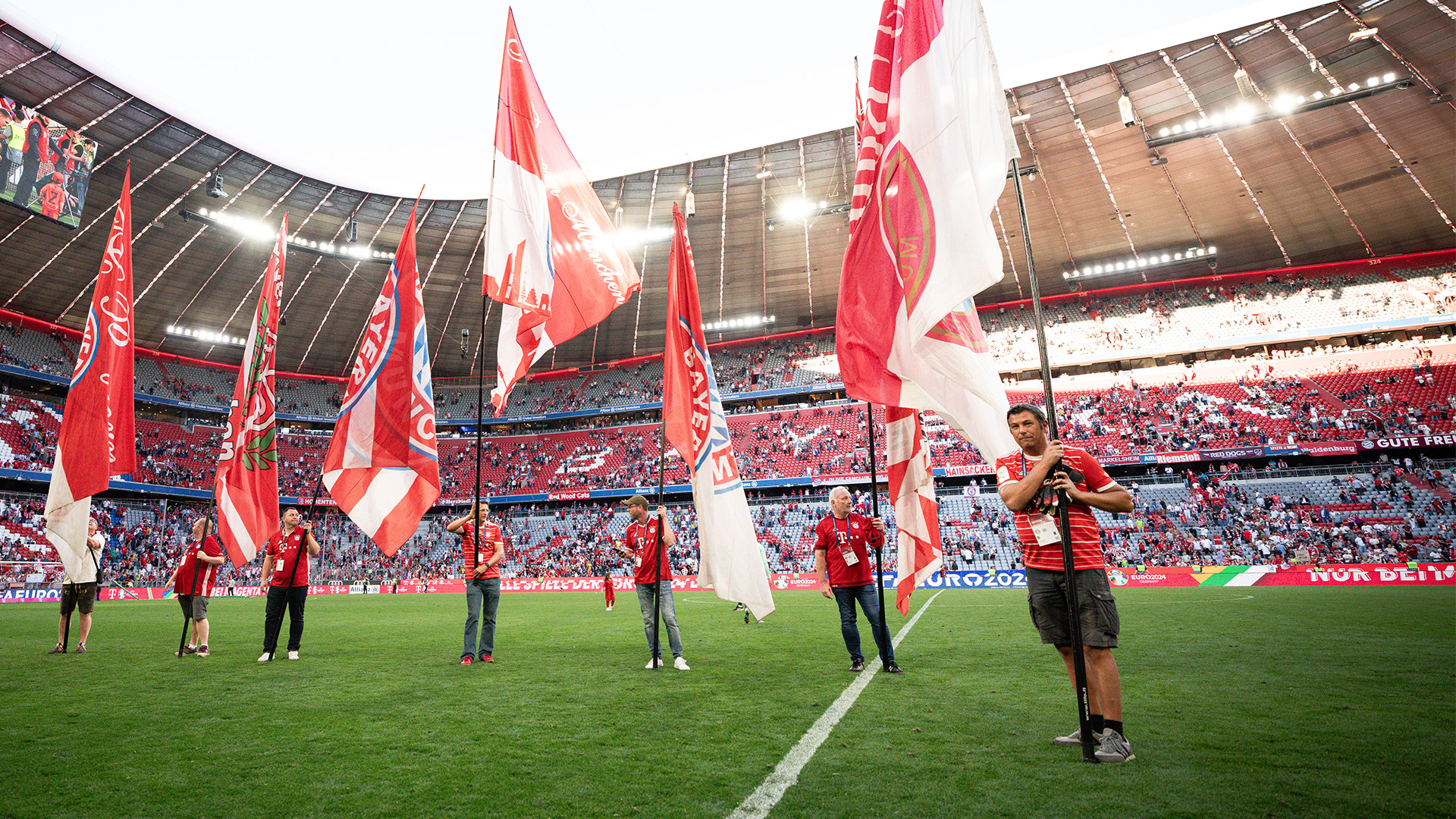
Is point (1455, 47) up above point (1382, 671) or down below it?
above

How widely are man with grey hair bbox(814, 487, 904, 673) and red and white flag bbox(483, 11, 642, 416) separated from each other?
3.04m

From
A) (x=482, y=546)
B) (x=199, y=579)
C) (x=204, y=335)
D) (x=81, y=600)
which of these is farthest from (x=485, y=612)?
(x=204, y=335)

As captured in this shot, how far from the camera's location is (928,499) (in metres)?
5.88

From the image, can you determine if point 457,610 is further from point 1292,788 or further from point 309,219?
point 309,219

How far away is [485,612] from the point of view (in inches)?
316

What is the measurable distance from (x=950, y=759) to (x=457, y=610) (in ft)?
55.7

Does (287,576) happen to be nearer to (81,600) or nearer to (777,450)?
(81,600)

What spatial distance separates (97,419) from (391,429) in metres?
3.28

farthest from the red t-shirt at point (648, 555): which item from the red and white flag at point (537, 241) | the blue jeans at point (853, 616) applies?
the red and white flag at point (537, 241)

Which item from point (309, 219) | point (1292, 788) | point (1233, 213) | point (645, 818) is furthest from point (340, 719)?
point (1233, 213)

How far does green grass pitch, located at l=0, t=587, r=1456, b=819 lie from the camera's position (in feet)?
10.1

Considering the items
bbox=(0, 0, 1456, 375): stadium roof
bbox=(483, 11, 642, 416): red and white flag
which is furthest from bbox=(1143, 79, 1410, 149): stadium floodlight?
bbox=(483, 11, 642, 416): red and white flag

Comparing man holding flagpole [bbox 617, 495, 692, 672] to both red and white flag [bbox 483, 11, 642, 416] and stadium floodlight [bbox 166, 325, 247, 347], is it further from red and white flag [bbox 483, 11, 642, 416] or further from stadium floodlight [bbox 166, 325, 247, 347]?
stadium floodlight [bbox 166, 325, 247, 347]

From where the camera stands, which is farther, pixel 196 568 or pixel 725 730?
pixel 196 568
